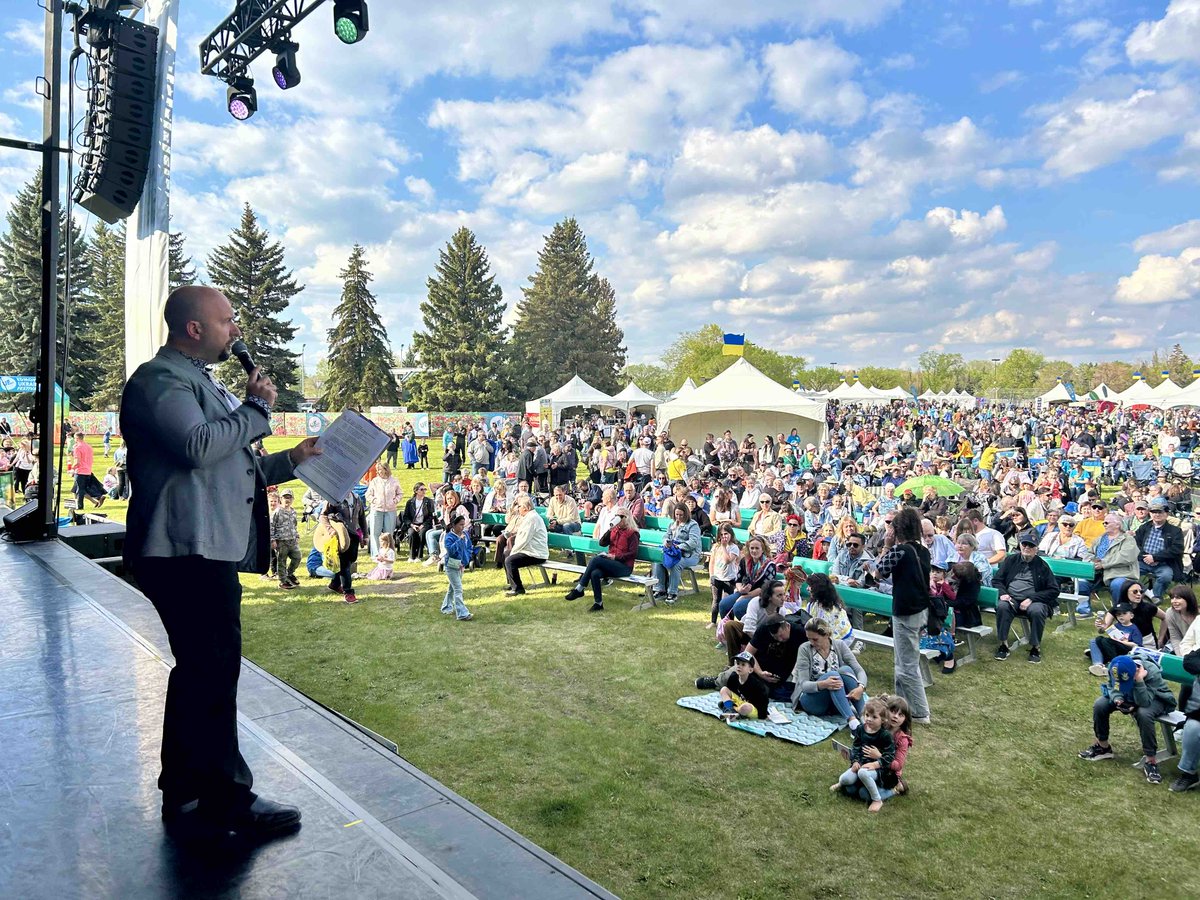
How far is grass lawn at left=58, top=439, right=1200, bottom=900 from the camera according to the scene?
4203mm

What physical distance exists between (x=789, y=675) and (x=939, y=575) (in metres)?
2.29

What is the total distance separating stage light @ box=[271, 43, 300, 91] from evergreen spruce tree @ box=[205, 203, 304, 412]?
38.6 m

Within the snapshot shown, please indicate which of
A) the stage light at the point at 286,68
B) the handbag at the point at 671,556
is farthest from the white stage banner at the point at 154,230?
the handbag at the point at 671,556

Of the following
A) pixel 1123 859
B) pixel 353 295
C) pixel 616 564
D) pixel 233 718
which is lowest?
pixel 1123 859

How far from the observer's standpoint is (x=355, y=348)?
50.1 m

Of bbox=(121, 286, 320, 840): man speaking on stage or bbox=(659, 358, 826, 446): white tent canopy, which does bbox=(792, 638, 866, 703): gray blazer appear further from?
bbox=(659, 358, 826, 446): white tent canopy

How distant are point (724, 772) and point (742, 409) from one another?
1952 centimetres

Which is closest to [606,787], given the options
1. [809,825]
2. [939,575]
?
[809,825]

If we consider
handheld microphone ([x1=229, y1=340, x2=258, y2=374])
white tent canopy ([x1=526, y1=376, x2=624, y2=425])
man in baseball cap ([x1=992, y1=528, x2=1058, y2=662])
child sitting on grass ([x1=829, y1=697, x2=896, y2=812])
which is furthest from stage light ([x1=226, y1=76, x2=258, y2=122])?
white tent canopy ([x1=526, y1=376, x2=624, y2=425])

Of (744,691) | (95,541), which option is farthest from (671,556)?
(95,541)

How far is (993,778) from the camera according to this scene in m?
5.28

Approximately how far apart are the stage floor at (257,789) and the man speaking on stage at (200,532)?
0.19 meters

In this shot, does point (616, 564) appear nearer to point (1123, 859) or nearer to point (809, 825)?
point (809, 825)

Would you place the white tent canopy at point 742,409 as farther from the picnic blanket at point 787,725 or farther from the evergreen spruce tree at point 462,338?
the evergreen spruce tree at point 462,338
